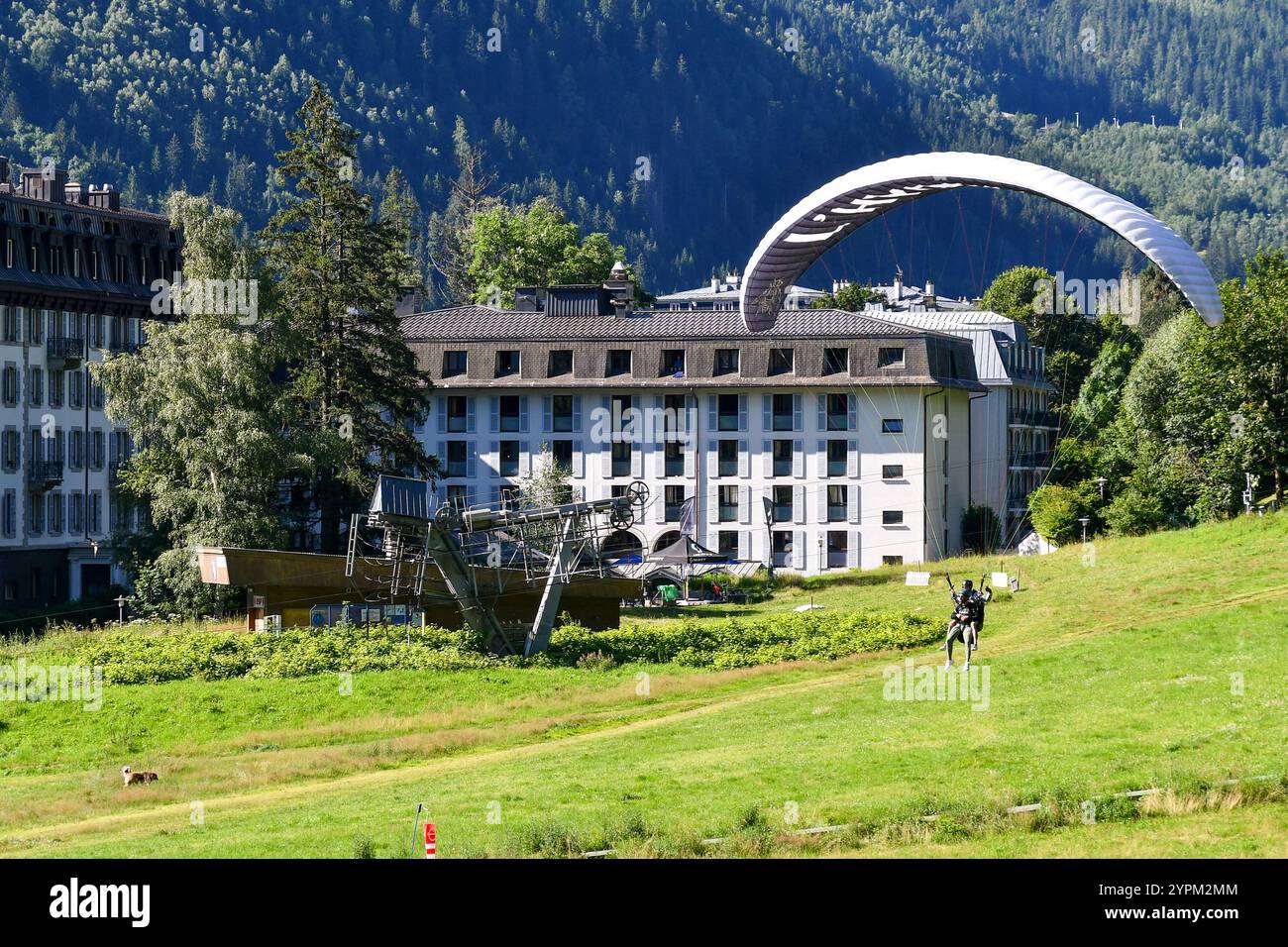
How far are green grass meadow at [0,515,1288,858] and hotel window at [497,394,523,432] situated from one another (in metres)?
41.6

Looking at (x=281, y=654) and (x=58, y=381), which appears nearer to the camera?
(x=281, y=654)

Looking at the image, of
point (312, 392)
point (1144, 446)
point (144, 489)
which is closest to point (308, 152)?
point (312, 392)

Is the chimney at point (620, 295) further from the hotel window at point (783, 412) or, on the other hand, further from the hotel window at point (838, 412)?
the hotel window at point (838, 412)

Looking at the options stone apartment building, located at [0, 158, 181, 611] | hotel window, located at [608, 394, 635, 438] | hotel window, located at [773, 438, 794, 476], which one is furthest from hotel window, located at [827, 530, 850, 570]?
stone apartment building, located at [0, 158, 181, 611]

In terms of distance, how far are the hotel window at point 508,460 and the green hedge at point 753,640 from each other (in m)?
39.7

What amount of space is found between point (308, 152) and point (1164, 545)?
115ft

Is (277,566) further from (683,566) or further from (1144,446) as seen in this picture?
(1144,446)

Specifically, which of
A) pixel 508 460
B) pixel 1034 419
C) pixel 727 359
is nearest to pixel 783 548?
pixel 727 359

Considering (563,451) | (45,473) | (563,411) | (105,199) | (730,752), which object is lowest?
(730,752)

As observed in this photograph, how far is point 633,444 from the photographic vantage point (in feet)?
305

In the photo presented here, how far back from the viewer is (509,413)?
94.1 m

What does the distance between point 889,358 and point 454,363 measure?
21.9 meters

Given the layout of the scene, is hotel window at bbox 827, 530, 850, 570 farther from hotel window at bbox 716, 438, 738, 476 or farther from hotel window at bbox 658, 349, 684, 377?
hotel window at bbox 658, 349, 684, 377

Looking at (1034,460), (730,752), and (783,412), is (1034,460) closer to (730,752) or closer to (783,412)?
(783,412)
